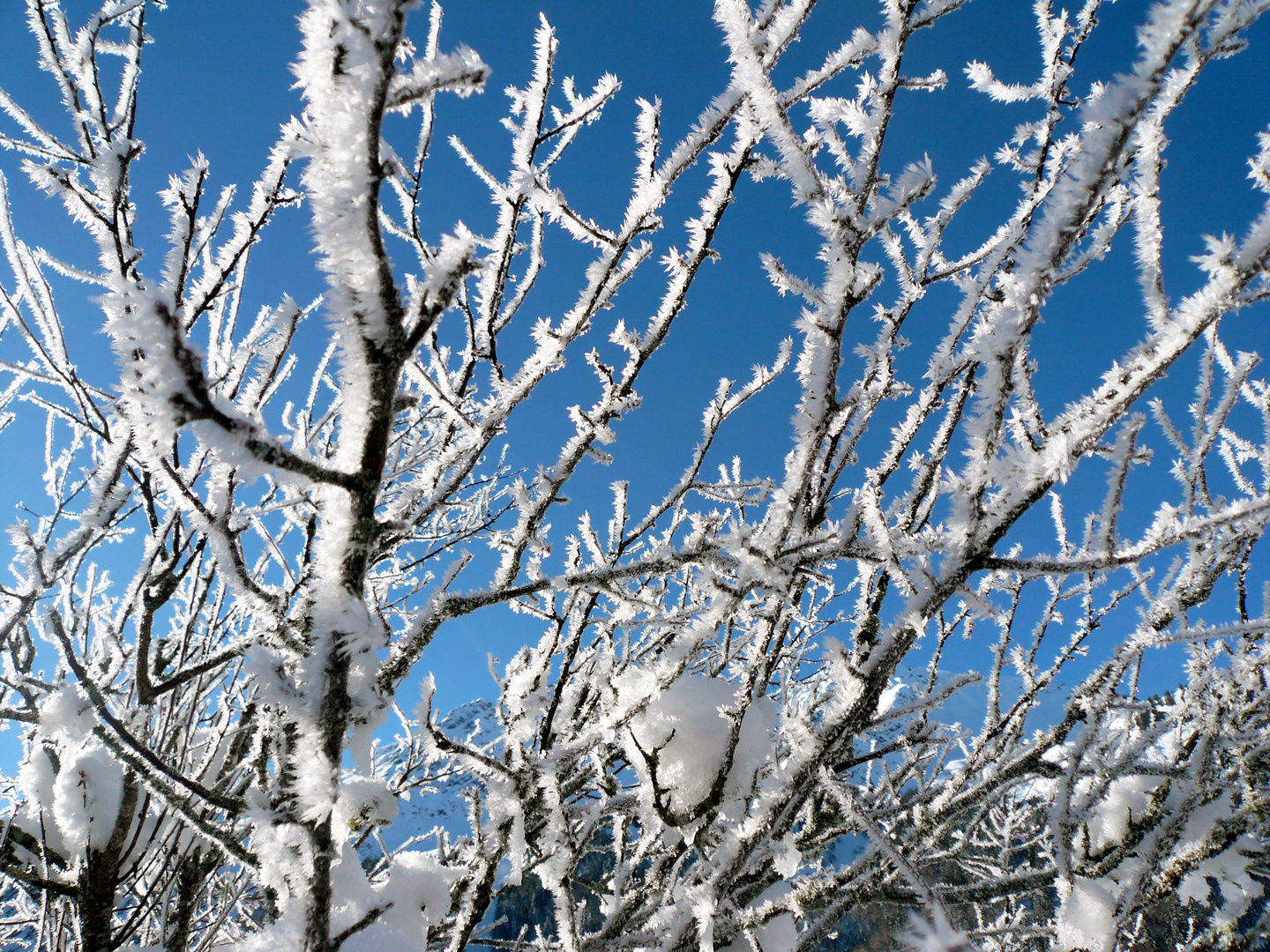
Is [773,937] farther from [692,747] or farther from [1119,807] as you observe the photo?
[1119,807]

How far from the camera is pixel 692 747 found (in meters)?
1.57

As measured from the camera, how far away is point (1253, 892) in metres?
2.07

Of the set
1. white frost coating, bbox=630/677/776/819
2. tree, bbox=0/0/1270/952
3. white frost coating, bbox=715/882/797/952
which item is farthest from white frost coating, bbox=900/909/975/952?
white frost coating, bbox=715/882/797/952

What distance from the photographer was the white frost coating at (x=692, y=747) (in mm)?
1523

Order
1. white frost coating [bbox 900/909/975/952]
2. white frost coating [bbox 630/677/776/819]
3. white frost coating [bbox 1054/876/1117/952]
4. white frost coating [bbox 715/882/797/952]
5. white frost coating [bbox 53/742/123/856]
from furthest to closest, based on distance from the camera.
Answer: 1. white frost coating [bbox 53/742/123/856]
2. white frost coating [bbox 715/882/797/952]
3. white frost coating [bbox 630/677/776/819]
4. white frost coating [bbox 1054/876/1117/952]
5. white frost coating [bbox 900/909/975/952]

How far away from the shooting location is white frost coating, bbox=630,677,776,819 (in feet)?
5.00

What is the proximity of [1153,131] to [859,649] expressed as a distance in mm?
1032

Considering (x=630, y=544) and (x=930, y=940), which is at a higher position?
(x=630, y=544)

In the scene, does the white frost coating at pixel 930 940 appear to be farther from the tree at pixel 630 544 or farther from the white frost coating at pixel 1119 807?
the white frost coating at pixel 1119 807

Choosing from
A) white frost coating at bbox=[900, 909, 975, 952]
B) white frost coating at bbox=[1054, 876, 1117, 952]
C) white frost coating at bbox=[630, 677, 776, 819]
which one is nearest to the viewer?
white frost coating at bbox=[900, 909, 975, 952]

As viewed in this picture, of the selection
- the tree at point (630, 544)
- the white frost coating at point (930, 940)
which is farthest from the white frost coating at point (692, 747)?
the white frost coating at point (930, 940)

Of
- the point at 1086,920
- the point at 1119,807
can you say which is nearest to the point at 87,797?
the point at 1086,920

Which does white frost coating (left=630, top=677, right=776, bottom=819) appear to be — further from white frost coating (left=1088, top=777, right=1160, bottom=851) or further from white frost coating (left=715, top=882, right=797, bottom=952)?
white frost coating (left=1088, top=777, right=1160, bottom=851)

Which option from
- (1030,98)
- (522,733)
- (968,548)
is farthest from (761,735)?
(1030,98)
